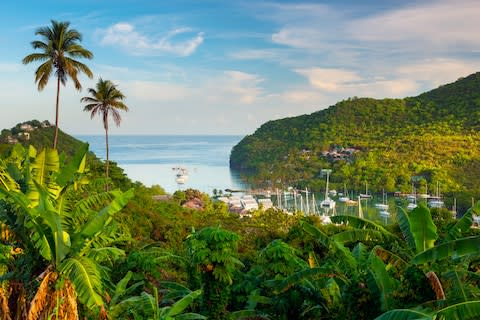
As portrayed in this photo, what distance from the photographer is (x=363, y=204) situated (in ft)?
259

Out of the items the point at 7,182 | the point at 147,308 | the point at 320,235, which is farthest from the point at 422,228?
the point at 7,182

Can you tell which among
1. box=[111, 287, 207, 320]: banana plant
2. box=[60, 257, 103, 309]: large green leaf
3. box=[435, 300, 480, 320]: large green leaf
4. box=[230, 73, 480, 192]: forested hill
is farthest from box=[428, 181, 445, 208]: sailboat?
box=[60, 257, 103, 309]: large green leaf

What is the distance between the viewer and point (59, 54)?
24.2m

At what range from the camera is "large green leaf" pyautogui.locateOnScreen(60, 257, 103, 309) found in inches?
306

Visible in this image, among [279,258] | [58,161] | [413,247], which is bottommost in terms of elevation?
[279,258]

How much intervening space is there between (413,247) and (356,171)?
85.2 metres

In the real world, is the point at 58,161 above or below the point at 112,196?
above

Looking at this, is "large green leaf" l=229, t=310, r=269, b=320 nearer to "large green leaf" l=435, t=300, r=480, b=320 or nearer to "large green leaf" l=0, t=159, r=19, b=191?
"large green leaf" l=435, t=300, r=480, b=320

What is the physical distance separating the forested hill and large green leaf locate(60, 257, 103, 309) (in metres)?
71.4

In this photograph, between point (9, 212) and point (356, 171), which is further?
point (356, 171)

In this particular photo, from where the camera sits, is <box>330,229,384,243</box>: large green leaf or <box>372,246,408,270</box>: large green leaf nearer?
<box>372,246,408,270</box>: large green leaf

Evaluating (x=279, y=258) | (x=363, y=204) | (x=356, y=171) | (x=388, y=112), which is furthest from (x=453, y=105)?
(x=279, y=258)

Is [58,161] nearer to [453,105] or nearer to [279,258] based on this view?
[279,258]

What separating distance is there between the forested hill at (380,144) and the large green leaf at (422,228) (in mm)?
66670
